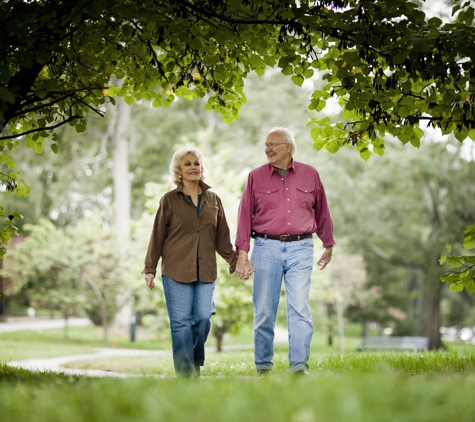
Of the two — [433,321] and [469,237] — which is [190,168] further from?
[433,321]

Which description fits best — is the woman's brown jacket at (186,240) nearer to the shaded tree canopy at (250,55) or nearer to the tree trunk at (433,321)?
the shaded tree canopy at (250,55)

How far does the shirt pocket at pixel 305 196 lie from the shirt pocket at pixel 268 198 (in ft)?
0.69

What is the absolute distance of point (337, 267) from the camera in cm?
2983

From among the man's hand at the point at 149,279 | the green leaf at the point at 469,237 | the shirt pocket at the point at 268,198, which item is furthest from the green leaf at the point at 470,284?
the man's hand at the point at 149,279

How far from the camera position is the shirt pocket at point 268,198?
607 centimetres

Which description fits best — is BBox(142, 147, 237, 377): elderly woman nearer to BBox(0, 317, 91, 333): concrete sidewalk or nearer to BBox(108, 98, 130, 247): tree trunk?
BBox(108, 98, 130, 247): tree trunk

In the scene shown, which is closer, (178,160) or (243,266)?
(243,266)

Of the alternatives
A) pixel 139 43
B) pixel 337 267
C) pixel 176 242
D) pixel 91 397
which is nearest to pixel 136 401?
pixel 91 397

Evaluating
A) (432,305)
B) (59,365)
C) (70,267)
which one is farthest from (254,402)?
(432,305)

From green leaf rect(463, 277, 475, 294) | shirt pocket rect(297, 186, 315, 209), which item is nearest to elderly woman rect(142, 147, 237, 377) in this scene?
shirt pocket rect(297, 186, 315, 209)

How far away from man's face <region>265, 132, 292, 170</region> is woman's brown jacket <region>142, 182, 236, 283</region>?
28.9 inches

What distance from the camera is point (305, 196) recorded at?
612 cm

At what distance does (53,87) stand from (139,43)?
94cm

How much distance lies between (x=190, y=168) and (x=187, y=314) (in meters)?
1.41
